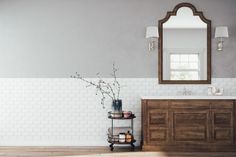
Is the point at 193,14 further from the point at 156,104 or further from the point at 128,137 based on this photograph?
the point at 128,137

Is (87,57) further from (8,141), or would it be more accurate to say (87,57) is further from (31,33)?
(8,141)

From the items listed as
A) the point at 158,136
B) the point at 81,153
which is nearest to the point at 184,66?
the point at 158,136

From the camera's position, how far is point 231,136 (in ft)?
20.2

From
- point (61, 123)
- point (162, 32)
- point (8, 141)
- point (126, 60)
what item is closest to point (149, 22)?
point (162, 32)

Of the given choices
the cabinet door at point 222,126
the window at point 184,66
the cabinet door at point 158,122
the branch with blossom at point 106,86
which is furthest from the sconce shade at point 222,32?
the branch with blossom at point 106,86

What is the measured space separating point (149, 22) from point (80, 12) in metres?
1.25

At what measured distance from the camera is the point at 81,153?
602cm

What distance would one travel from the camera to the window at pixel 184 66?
21.9 feet

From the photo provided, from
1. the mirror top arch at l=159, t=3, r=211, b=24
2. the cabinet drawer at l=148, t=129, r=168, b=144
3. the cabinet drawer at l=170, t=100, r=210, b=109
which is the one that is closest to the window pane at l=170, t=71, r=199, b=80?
the cabinet drawer at l=170, t=100, r=210, b=109

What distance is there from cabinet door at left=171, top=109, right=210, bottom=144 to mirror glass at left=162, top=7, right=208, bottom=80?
0.81 metres

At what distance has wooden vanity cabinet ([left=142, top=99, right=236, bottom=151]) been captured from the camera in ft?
20.1

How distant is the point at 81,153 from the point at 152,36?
232cm

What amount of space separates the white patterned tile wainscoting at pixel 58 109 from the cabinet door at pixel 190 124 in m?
0.82

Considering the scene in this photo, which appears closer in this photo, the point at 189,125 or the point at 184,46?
the point at 189,125
